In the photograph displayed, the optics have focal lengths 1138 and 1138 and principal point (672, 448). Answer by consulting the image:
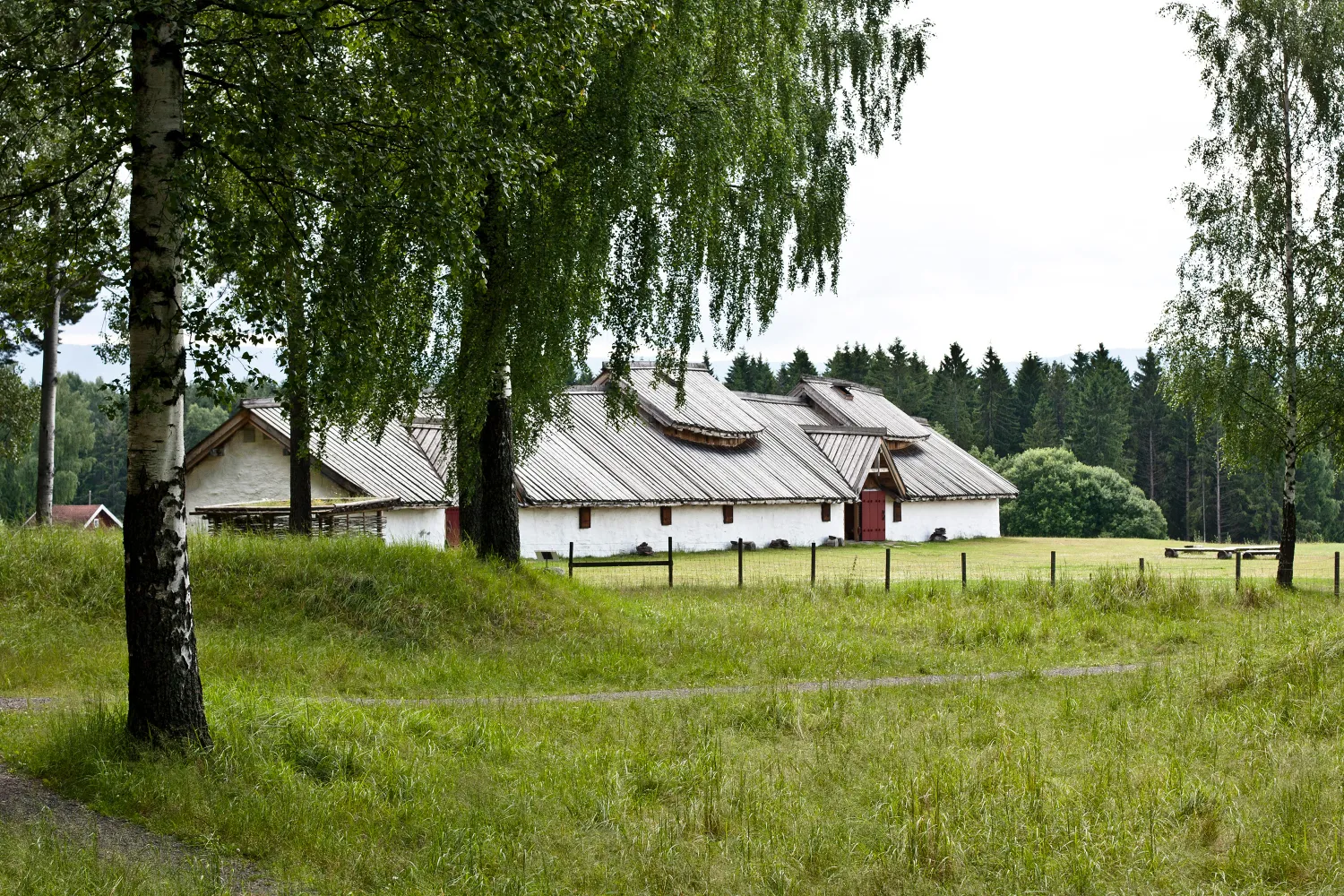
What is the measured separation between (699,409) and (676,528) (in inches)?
306

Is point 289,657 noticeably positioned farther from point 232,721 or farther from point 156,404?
point 156,404

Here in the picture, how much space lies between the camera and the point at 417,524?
3203 centimetres

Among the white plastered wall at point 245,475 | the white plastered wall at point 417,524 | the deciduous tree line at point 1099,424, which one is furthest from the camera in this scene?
the deciduous tree line at point 1099,424

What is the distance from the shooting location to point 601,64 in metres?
14.2

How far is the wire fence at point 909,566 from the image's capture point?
25781 mm

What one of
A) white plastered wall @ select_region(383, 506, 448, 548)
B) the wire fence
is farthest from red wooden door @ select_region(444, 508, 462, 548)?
the wire fence

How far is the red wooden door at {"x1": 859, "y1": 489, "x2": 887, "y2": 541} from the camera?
47.7 m

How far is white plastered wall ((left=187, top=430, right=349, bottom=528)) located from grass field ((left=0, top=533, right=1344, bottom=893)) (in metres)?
15.1

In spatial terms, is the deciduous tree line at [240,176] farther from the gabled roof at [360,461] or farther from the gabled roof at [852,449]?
the gabled roof at [852,449]

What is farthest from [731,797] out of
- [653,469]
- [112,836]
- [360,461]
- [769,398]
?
[769,398]

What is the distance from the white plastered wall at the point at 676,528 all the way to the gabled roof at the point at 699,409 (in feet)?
13.6

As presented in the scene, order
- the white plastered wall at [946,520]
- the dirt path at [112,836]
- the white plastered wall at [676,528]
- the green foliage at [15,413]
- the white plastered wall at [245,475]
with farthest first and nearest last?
the white plastered wall at [946,520] → the white plastered wall at [676,528] → the white plastered wall at [245,475] → the green foliage at [15,413] → the dirt path at [112,836]

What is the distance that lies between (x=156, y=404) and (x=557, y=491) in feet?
89.8

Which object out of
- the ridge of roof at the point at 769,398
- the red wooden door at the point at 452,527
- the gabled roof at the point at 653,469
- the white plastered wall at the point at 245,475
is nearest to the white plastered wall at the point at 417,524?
the red wooden door at the point at 452,527
